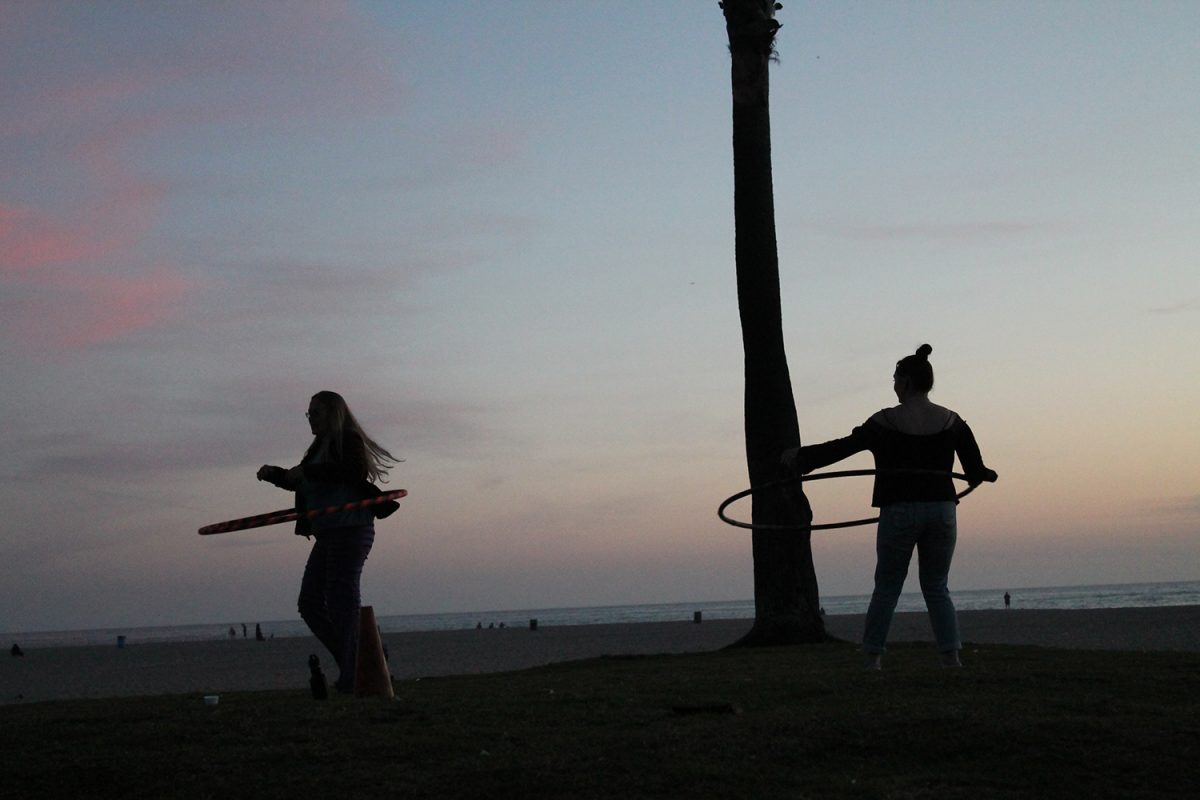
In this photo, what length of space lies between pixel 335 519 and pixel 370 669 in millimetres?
1103

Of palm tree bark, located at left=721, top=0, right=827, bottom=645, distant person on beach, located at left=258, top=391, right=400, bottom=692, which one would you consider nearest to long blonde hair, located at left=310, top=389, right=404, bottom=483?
distant person on beach, located at left=258, top=391, right=400, bottom=692

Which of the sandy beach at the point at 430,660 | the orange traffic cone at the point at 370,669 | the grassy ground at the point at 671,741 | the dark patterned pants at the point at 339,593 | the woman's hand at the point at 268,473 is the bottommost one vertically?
the sandy beach at the point at 430,660

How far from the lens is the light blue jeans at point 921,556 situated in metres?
9.05

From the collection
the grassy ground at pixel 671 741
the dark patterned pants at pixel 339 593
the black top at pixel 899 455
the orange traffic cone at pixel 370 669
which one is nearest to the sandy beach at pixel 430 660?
the dark patterned pants at pixel 339 593

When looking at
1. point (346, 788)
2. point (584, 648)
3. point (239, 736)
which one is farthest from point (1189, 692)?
point (584, 648)

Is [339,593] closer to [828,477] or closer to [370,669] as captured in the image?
[370,669]

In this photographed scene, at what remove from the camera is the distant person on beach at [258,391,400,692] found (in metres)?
9.11

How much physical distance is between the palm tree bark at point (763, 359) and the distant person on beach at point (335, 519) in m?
7.01

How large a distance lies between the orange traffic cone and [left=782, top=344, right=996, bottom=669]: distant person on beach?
127 inches

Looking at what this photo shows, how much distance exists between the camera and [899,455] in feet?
29.8

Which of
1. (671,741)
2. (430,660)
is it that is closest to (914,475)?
(671,741)

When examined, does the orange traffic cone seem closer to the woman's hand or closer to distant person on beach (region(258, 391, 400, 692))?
distant person on beach (region(258, 391, 400, 692))

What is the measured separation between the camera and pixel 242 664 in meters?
29.7

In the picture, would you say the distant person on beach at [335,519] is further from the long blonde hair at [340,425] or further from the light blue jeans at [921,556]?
the light blue jeans at [921,556]
